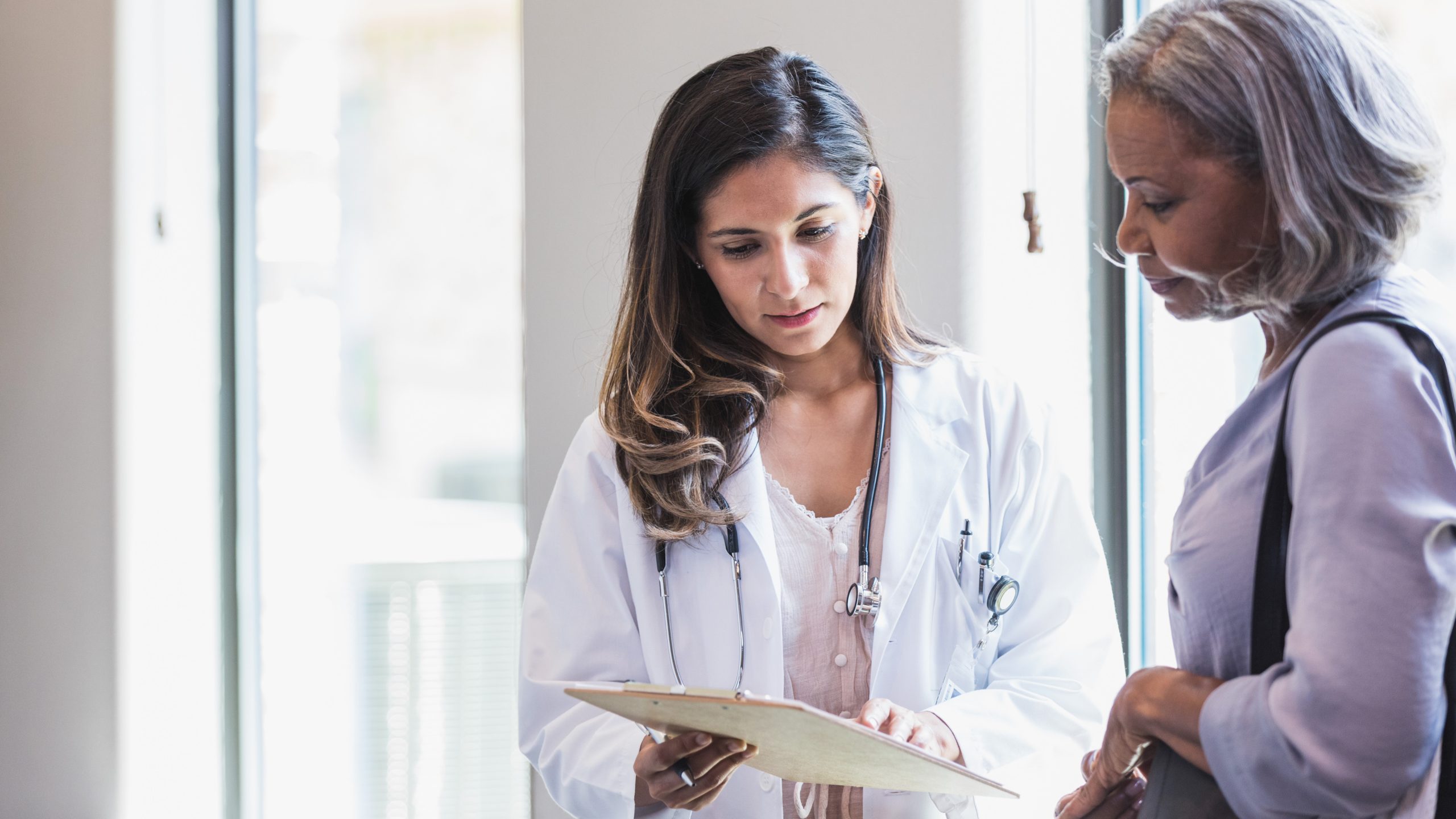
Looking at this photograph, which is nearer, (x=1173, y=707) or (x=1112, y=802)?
(x=1173, y=707)

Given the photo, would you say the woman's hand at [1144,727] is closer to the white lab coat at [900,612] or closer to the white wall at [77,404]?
the white lab coat at [900,612]

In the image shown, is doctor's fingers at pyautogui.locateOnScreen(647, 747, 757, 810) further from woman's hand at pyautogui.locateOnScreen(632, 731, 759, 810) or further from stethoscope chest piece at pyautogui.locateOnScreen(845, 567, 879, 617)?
stethoscope chest piece at pyautogui.locateOnScreen(845, 567, 879, 617)

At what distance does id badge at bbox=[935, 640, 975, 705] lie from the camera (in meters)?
1.54

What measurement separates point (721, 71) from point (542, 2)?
1.80 feet

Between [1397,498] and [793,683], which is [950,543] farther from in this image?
[1397,498]

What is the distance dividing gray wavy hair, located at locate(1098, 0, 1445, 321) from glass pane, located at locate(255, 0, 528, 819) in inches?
71.8

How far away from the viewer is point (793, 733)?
3.32 feet

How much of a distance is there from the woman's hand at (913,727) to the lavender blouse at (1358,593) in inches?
20.4

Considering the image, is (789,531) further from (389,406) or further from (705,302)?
(389,406)

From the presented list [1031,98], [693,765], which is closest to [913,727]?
[693,765]

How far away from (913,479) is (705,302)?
1.45ft

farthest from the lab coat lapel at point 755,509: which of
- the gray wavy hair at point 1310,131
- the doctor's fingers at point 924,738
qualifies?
the gray wavy hair at point 1310,131

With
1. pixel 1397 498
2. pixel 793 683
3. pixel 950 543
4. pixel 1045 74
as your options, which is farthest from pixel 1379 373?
pixel 1045 74

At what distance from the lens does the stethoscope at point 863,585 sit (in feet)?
4.86
